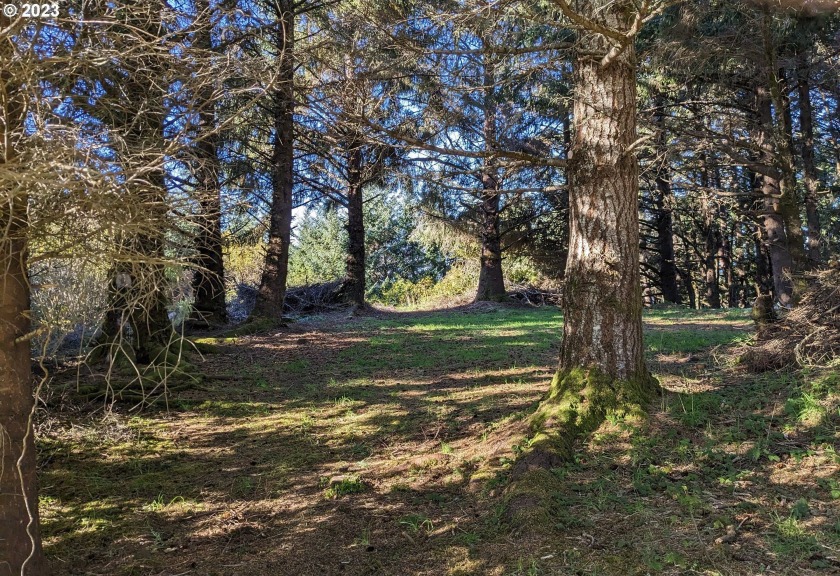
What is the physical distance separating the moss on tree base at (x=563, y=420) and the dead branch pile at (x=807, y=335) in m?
1.49

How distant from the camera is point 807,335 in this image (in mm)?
4762

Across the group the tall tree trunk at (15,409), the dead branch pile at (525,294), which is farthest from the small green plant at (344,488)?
the dead branch pile at (525,294)

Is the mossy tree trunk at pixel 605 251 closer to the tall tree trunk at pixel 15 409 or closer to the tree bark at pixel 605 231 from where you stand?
the tree bark at pixel 605 231

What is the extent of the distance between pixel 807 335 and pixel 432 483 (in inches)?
140

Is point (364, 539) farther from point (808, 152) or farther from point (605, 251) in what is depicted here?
point (808, 152)

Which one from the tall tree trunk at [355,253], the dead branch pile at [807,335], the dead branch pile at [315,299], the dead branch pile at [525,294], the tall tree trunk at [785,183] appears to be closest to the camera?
the dead branch pile at [807,335]

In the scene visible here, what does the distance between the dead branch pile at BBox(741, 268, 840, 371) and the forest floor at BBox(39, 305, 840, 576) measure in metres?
0.23

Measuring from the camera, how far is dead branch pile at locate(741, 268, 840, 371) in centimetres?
465

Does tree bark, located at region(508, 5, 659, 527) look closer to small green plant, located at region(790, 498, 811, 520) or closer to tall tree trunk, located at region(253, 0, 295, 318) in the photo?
small green plant, located at region(790, 498, 811, 520)

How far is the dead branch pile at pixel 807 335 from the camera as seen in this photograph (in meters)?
4.65

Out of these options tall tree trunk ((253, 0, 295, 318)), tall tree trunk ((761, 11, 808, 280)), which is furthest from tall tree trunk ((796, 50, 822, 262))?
tall tree trunk ((253, 0, 295, 318))

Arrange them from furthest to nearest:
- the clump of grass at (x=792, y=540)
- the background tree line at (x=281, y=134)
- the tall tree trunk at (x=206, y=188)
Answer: the tall tree trunk at (x=206, y=188) → the clump of grass at (x=792, y=540) → the background tree line at (x=281, y=134)

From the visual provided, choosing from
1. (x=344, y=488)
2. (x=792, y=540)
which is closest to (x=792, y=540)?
(x=792, y=540)

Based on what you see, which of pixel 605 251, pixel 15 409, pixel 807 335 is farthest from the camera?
pixel 807 335
